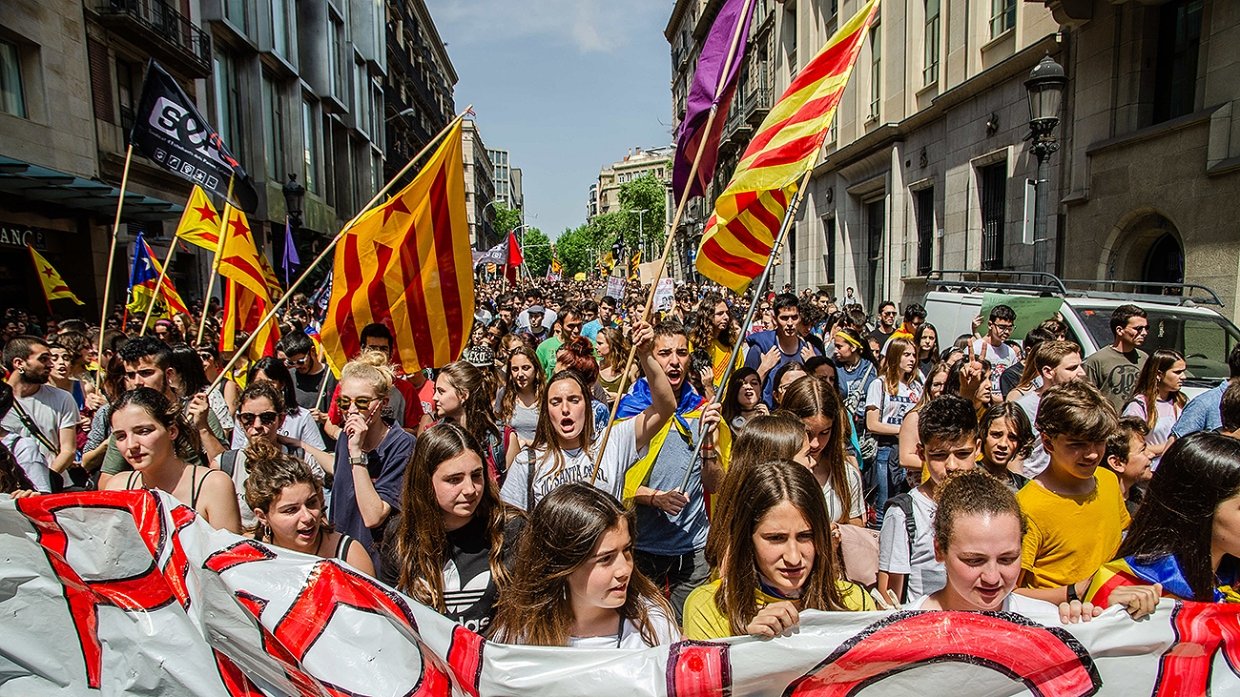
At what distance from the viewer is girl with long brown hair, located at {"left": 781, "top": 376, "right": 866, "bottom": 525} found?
3350 mm

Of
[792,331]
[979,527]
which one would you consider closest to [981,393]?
[792,331]

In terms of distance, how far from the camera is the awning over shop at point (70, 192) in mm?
11062

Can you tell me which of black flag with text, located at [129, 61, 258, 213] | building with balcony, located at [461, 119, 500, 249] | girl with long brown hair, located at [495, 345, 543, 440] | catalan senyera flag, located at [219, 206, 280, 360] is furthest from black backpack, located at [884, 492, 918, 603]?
building with balcony, located at [461, 119, 500, 249]

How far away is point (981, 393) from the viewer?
5.01 m

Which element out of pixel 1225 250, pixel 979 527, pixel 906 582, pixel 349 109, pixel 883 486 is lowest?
pixel 883 486

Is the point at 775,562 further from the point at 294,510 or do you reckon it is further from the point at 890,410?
the point at 890,410

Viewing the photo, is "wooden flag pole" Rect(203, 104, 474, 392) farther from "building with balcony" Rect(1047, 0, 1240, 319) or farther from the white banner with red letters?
"building with balcony" Rect(1047, 0, 1240, 319)

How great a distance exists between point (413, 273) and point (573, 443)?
77.0 inches

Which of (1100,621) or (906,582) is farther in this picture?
(906,582)

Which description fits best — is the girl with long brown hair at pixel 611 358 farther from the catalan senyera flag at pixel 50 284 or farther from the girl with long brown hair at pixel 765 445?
the catalan senyera flag at pixel 50 284

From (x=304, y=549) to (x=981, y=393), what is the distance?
172 inches

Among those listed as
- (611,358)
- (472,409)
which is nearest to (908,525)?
(472,409)

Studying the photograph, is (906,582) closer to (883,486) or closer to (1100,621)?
(1100,621)

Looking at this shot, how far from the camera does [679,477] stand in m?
3.50
